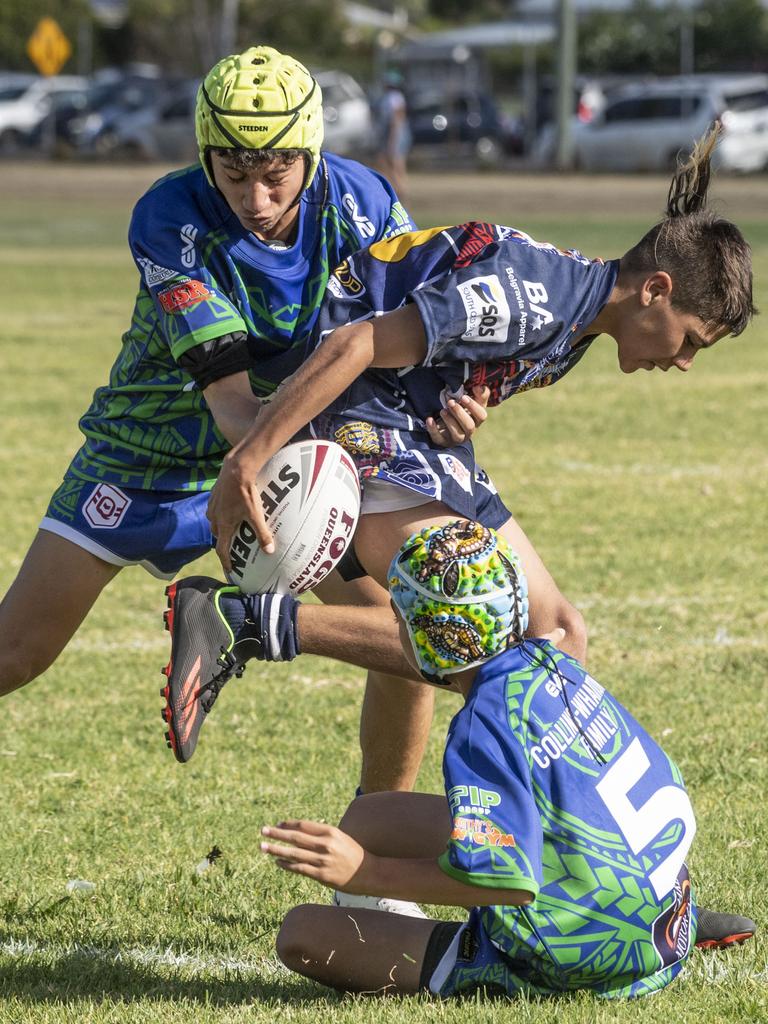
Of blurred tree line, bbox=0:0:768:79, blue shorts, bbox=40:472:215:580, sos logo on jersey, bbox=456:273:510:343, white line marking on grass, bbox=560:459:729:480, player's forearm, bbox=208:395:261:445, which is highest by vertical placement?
sos logo on jersey, bbox=456:273:510:343

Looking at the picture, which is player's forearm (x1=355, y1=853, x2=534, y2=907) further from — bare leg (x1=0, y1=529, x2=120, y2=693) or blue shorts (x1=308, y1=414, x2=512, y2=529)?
bare leg (x1=0, y1=529, x2=120, y2=693)

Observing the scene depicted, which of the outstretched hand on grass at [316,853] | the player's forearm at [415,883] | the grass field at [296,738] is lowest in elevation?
the grass field at [296,738]

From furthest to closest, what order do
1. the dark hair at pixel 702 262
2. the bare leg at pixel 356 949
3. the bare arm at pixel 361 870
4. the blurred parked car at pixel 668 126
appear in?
the blurred parked car at pixel 668 126 → the dark hair at pixel 702 262 → the bare leg at pixel 356 949 → the bare arm at pixel 361 870

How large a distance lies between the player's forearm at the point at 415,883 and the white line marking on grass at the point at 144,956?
2.25 feet

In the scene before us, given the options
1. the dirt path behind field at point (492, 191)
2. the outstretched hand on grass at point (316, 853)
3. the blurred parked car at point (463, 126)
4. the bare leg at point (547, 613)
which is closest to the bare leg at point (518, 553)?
the bare leg at point (547, 613)

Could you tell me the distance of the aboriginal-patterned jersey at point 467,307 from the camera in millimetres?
3723

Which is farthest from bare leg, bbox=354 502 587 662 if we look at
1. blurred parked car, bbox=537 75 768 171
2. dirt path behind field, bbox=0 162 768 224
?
blurred parked car, bbox=537 75 768 171

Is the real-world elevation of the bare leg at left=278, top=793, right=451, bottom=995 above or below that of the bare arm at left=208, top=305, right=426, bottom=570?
below

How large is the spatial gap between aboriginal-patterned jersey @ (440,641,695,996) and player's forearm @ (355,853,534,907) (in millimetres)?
76

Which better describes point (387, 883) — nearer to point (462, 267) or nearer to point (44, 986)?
point (44, 986)

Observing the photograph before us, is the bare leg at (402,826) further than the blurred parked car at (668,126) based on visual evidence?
No

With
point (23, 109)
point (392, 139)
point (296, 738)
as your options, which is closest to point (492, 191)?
point (392, 139)

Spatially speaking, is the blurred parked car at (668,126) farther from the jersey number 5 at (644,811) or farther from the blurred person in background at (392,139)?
the jersey number 5 at (644,811)

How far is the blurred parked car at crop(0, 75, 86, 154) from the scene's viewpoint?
42.3m
